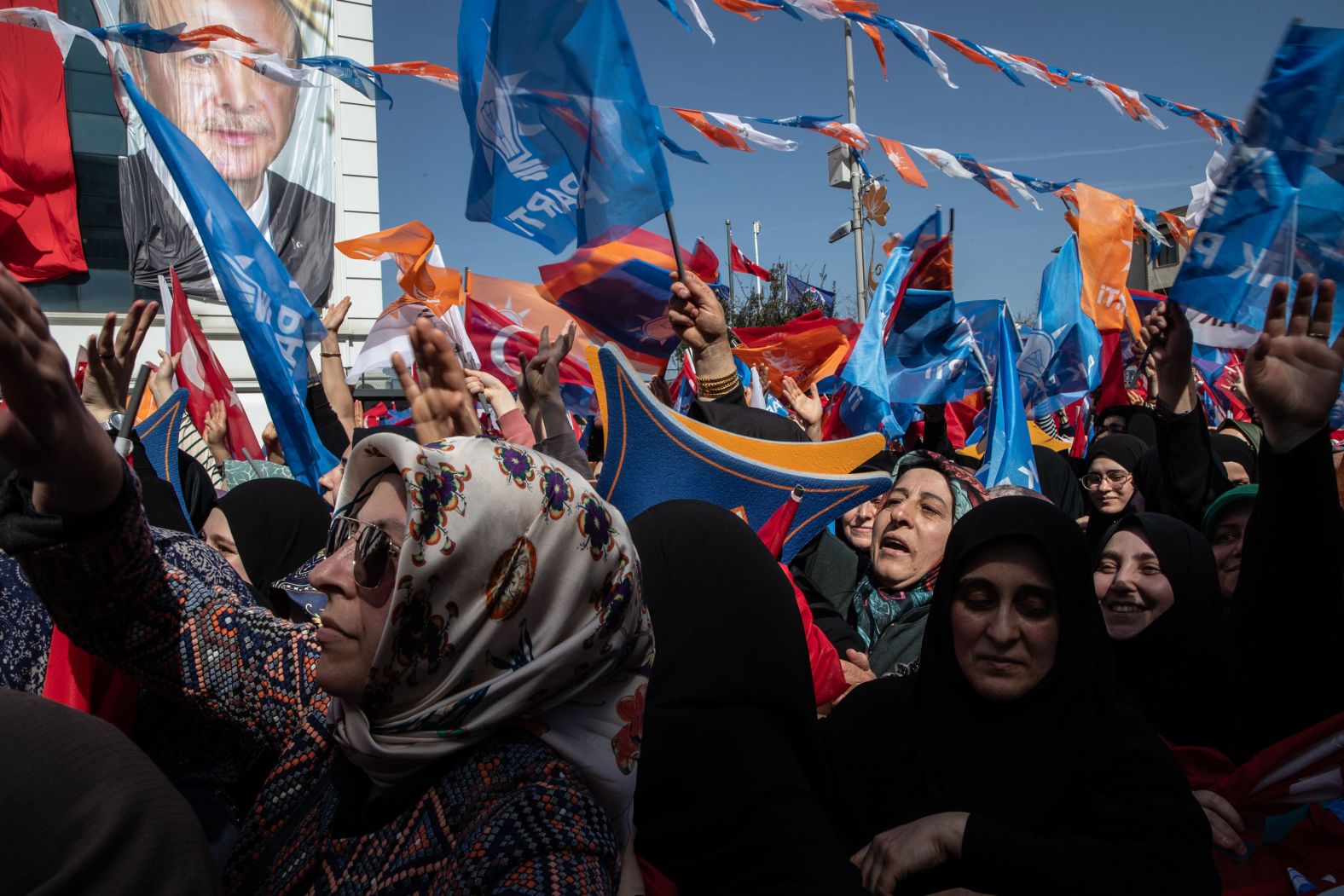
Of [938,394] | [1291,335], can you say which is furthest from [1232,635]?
[938,394]

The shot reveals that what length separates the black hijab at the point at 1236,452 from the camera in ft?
16.5

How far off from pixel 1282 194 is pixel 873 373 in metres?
3.46

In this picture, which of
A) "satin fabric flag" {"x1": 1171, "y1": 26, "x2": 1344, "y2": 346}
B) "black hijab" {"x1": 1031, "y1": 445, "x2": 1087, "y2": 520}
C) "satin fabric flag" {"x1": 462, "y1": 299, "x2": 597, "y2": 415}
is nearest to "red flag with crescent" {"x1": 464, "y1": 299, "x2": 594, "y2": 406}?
"satin fabric flag" {"x1": 462, "y1": 299, "x2": 597, "y2": 415}

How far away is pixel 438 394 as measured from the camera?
235 centimetres

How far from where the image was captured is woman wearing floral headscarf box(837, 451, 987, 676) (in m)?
Answer: 3.14

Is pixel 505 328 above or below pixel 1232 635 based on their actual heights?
below

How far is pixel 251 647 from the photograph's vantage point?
5.84 feet

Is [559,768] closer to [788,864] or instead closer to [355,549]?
[355,549]

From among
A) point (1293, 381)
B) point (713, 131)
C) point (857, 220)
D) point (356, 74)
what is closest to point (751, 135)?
point (713, 131)

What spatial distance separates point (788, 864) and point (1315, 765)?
1.29 meters

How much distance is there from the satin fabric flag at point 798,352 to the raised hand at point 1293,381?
17.4ft

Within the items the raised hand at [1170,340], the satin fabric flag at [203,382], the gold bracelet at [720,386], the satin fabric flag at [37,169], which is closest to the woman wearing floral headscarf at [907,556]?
the raised hand at [1170,340]

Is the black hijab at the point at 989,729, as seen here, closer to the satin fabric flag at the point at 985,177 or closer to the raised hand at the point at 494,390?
the raised hand at the point at 494,390

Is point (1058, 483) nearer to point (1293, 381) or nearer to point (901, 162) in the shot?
point (901, 162)
